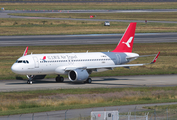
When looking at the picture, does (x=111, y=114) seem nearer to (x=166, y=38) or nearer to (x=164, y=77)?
(x=164, y=77)

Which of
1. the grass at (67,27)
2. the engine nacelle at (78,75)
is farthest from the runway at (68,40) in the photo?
the engine nacelle at (78,75)

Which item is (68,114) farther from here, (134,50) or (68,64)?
(134,50)

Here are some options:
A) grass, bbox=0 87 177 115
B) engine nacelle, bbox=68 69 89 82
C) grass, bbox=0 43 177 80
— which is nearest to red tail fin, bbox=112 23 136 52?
grass, bbox=0 43 177 80

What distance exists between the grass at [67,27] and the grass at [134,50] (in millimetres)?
31201

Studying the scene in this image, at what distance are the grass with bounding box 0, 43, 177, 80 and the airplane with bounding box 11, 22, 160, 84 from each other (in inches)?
201

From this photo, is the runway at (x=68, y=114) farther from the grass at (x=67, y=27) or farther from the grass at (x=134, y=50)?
the grass at (x=67, y=27)

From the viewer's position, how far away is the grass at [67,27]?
388 feet

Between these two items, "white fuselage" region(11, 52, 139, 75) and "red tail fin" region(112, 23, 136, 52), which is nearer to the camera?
"white fuselage" region(11, 52, 139, 75)

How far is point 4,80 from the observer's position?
56.4 metres

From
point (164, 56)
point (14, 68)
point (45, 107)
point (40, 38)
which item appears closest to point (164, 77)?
point (164, 56)

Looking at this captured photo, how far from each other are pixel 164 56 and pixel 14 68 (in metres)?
38.4

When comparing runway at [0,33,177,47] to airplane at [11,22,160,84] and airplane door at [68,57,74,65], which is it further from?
airplane door at [68,57,74,65]

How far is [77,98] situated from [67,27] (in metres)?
92.4

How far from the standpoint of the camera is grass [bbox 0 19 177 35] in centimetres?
11838
